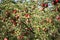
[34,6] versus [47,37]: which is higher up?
[34,6]

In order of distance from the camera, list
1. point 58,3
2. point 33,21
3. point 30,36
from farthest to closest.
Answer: point 30,36 < point 33,21 < point 58,3

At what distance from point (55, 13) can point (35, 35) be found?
2.91 feet

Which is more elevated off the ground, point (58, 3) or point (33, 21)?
point (58, 3)

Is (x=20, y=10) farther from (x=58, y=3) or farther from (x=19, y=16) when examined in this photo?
(x=58, y=3)

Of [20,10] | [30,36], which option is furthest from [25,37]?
[20,10]

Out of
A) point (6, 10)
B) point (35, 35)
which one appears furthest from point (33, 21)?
point (6, 10)

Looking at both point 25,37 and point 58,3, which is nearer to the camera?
point 58,3

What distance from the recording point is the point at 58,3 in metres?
8.62

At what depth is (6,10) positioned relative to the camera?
963 cm

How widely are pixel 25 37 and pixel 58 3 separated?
1.65 meters

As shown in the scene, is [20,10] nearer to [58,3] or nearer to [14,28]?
[14,28]

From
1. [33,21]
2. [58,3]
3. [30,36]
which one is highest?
[58,3]

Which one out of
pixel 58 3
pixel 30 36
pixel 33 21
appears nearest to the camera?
pixel 58 3

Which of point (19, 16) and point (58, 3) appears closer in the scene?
point (58, 3)
